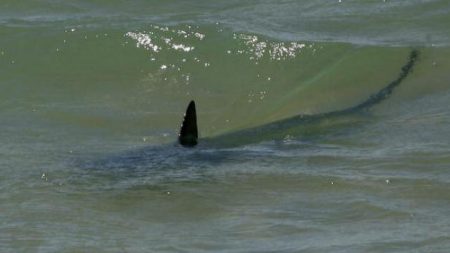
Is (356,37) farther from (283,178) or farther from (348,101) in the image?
(283,178)

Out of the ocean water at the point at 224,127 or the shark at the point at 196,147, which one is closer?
the ocean water at the point at 224,127

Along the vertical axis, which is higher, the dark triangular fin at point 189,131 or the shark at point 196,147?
the dark triangular fin at point 189,131

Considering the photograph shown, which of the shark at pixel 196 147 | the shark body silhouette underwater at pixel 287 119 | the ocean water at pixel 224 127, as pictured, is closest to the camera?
the ocean water at pixel 224 127

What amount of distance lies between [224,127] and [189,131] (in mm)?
814

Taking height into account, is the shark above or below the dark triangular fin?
below

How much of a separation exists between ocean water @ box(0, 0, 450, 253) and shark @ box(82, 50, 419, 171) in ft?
0.06

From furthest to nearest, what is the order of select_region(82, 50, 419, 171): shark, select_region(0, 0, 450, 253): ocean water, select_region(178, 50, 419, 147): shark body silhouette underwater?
select_region(178, 50, 419, 147): shark body silhouette underwater
select_region(82, 50, 419, 171): shark
select_region(0, 0, 450, 253): ocean water

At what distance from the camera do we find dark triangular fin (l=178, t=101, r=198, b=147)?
6438mm

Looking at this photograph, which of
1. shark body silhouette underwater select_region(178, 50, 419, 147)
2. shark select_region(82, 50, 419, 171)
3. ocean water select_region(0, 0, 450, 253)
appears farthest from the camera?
shark body silhouette underwater select_region(178, 50, 419, 147)

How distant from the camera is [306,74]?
8242 mm

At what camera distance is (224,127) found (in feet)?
24.3

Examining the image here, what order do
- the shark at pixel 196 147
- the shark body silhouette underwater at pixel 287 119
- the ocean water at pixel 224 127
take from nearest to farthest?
the ocean water at pixel 224 127 < the shark at pixel 196 147 < the shark body silhouette underwater at pixel 287 119

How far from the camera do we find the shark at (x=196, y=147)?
20.8 ft

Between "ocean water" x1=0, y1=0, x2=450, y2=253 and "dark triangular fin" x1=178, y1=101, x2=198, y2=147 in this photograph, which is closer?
"ocean water" x1=0, y1=0, x2=450, y2=253
